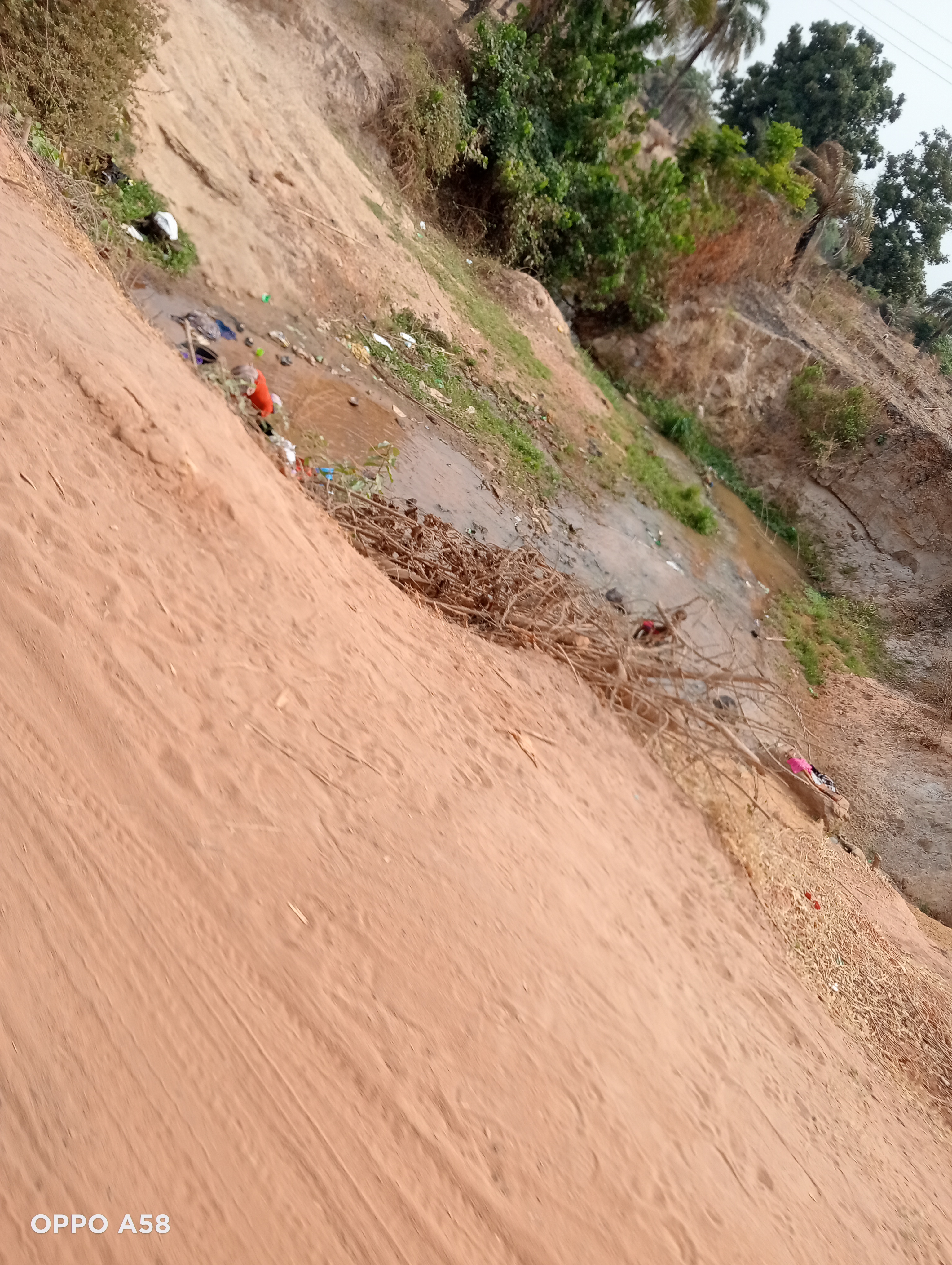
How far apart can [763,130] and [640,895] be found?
21.9 m

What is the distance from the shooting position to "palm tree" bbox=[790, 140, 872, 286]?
14672 mm

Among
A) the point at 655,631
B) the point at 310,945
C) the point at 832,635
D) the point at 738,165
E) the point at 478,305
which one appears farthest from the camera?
the point at 738,165

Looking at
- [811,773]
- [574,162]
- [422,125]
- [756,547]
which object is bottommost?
[811,773]

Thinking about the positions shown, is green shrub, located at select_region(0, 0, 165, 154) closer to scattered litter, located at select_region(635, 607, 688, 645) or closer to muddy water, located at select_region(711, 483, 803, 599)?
scattered litter, located at select_region(635, 607, 688, 645)

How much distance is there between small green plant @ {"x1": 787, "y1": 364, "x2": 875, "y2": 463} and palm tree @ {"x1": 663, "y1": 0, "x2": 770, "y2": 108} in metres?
6.51

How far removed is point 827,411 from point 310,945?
46.9 ft

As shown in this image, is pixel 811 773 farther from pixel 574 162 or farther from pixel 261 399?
pixel 574 162

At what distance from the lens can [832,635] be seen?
1108 centimetres

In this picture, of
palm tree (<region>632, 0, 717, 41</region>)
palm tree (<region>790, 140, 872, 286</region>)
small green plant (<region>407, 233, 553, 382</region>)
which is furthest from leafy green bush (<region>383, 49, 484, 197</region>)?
palm tree (<region>790, 140, 872, 286</region>)

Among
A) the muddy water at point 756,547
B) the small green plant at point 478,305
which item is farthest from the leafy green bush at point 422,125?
the muddy water at point 756,547

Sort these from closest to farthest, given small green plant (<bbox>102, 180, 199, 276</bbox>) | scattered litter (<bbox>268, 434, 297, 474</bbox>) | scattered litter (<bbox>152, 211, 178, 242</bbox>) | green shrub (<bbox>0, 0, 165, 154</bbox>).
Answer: scattered litter (<bbox>268, 434, 297, 474</bbox>), green shrub (<bbox>0, 0, 165, 154</bbox>), small green plant (<bbox>102, 180, 199, 276</bbox>), scattered litter (<bbox>152, 211, 178, 242</bbox>)

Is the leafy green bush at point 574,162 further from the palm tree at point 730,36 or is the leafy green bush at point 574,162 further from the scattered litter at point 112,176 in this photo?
the scattered litter at point 112,176

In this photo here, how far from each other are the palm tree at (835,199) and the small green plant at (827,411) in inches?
137

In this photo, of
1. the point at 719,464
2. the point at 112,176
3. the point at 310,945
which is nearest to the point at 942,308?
the point at 719,464
